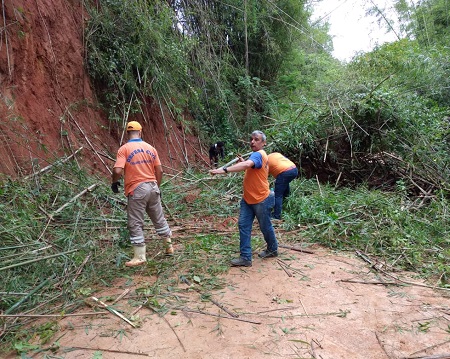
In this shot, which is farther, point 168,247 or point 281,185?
point 281,185

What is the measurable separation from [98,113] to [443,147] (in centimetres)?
770

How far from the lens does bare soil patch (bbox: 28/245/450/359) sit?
2.37 m

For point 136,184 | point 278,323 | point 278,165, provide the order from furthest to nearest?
1. point 278,165
2. point 136,184
3. point 278,323

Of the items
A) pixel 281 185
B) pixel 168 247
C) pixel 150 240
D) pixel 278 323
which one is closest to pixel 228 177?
pixel 281 185

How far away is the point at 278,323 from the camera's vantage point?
2.71 meters

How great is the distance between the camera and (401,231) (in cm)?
485

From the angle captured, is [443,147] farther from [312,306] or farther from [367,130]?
[312,306]

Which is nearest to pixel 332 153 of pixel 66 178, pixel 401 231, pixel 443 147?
pixel 443 147

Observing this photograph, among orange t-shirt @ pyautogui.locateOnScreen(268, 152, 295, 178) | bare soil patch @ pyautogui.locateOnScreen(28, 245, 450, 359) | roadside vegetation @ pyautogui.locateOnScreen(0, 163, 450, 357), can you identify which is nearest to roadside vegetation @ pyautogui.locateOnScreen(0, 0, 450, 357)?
roadside vegetation @ pyautogui.locateOnScreen(0, 163, 450, 357)

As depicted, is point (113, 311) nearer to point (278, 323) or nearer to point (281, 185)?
point (278, 323)

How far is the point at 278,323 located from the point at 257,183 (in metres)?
1.62

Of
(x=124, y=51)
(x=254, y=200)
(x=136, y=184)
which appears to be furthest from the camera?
(x=124, y=51)

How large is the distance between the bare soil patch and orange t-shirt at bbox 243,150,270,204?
2.86 ft

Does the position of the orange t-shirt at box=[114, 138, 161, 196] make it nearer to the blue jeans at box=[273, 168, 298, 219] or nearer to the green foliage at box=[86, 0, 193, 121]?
the blue jeans at box=[273, 168, 298, 219]
